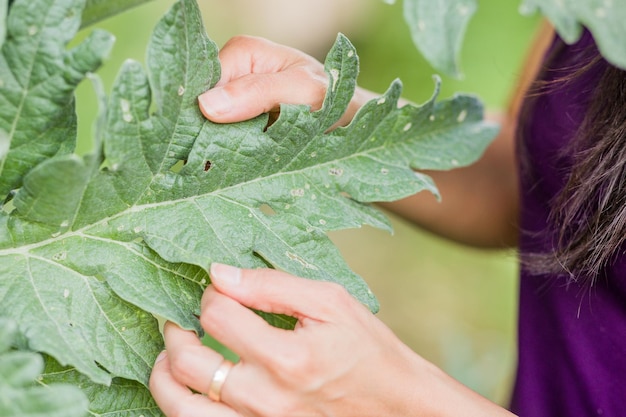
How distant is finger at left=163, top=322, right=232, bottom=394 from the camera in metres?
0.57

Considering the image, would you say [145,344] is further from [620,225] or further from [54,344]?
[620,225]

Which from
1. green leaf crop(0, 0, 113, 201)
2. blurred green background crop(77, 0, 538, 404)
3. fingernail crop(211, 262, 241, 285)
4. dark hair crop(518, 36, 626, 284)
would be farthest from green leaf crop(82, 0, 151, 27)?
blurred green background crop(77, 0, 538, 404)

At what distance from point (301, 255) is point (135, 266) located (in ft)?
0.43

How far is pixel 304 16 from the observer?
308 centimetres

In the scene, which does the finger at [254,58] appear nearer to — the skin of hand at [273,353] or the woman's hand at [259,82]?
the woman's hand at [259,82]

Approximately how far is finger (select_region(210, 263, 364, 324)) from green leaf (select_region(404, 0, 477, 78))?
0.68ft

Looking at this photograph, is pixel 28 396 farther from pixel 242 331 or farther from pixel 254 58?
pixel 254 58

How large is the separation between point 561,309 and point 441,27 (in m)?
0.58

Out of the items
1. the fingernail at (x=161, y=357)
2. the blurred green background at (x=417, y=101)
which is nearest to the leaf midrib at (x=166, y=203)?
the fingernail at (x=161, y=357)

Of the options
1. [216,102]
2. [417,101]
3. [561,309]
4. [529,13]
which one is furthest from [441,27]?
[417,101]

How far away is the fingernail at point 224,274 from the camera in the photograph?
1.89ft

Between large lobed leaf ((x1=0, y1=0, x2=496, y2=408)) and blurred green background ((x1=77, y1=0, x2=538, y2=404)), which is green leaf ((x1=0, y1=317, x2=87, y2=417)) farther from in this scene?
blurred green background ((x1=77, y1=0, x2=538, y2=404))

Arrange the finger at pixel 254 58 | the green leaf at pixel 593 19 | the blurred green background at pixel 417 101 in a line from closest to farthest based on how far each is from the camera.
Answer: the green leaf at pixel 593 19 < the finger at pixel 254 58 < the blurred green background at pixel 417 101

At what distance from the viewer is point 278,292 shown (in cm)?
58
